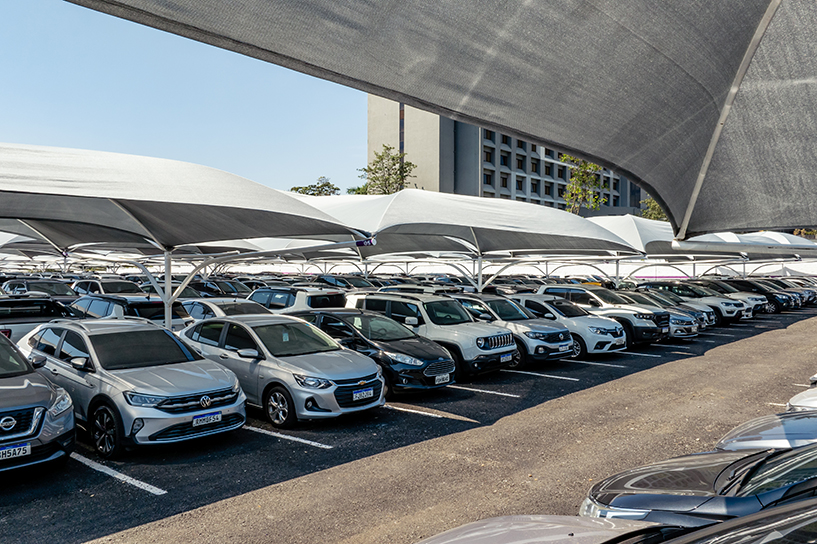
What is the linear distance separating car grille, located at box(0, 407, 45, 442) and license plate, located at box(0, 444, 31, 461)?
0.31ft

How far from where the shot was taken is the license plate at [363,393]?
29.2 ft

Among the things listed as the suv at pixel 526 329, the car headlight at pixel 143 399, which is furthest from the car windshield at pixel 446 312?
the car headlight at pixel 143 399

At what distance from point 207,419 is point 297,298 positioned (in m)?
8.56

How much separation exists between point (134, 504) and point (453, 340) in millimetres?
7579

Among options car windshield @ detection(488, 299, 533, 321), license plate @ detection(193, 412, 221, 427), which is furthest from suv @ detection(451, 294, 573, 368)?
license plate @ detection(193, 412, 221, 427)

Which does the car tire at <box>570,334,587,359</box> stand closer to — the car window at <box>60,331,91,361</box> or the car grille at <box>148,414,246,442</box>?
the car grille at <box>148,414,246,442</box>

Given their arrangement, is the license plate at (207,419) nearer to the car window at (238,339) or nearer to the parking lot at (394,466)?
the parking lot at (394,466)

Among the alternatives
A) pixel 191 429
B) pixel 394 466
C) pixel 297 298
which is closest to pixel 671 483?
pixel 394 466

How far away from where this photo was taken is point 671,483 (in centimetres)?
432

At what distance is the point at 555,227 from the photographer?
1911cm

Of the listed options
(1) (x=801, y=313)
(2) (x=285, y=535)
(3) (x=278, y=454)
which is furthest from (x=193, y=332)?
(1) (x=801, y=313)

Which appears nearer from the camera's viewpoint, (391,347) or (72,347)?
(72,347)

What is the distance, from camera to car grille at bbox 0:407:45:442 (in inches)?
240

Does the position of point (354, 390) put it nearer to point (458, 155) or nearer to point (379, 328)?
point (379, 328)
